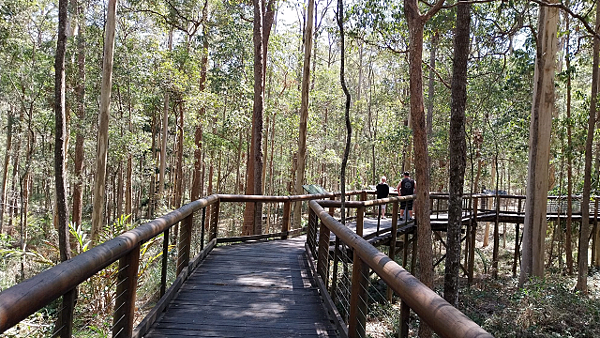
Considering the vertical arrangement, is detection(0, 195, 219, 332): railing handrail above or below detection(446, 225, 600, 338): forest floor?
above

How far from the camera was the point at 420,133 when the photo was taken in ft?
23.1

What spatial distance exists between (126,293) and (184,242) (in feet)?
5.76

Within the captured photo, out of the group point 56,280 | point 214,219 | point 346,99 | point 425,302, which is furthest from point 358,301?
point 346,99

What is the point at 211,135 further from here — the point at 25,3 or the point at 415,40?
the point at 415,40

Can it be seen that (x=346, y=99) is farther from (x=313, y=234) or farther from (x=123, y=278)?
(x=123, y=278)

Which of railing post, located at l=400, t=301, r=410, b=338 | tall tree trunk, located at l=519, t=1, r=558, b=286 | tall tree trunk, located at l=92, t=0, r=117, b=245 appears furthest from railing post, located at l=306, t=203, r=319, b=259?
tall tree trunk, located at l=519, t=1, r=558, b=286

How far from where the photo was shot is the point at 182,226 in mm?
4340

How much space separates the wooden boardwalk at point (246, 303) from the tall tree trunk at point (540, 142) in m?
8.20

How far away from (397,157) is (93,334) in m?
23.9

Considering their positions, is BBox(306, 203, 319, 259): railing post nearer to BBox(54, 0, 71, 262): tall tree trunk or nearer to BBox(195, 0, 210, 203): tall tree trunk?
BBox(54, 0, 71, 262): tall tree trunk

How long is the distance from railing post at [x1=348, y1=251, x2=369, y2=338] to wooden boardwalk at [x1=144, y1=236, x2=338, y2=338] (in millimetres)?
540

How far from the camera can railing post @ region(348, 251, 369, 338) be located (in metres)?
2.75

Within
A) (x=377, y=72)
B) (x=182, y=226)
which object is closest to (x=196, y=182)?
(x=182, y=226)

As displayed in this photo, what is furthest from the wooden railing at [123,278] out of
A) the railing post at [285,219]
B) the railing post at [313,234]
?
the railing post at [285,219]
